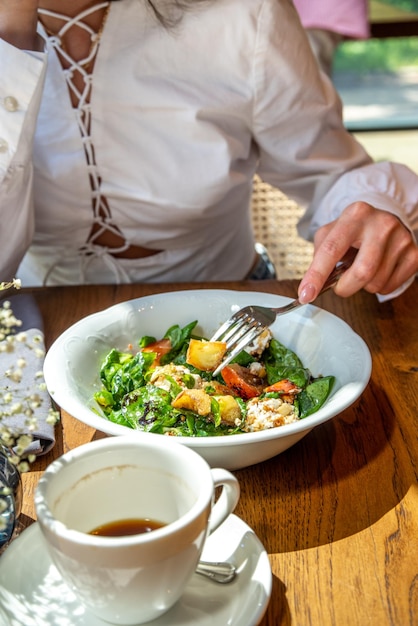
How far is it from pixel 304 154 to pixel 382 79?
395cm

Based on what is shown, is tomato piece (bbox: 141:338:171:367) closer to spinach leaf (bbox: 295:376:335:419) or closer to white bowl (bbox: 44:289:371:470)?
white bowl (bbox: 44:289:371:470)

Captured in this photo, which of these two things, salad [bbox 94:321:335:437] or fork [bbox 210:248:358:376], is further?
fork [bbox 210:248:358:376]

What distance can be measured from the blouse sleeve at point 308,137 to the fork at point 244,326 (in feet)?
1.07

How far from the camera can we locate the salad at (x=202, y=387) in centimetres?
78

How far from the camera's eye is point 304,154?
4.63ft

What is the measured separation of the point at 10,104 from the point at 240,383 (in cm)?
54

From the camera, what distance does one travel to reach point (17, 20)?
1.10m

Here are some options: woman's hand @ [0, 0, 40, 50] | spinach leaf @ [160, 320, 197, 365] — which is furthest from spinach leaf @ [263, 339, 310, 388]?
woman's hand @ [0, 0, 40, 50]

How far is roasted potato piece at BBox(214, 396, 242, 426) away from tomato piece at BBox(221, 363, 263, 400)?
62 mm

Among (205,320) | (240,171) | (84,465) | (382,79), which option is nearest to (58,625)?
(84,465)

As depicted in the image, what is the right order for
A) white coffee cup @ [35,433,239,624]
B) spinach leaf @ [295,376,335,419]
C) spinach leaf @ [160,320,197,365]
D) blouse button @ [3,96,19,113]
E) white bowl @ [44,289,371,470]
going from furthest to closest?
blouse button @ [3,96,19,113], spinach leaf @ [160,320,197,365], spinach leaf @ [295,376,335,419], white bowl @ [44,289,371,470], white coffee cup @ [35,433,239,624]

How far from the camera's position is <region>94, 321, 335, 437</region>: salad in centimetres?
78

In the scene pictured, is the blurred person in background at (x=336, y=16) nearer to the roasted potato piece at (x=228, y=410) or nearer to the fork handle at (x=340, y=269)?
the fork handle at (x=340, y=269)

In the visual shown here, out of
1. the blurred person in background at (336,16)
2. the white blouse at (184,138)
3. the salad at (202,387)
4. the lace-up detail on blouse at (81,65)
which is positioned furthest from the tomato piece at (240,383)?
the blurred person in background at (336,16)
